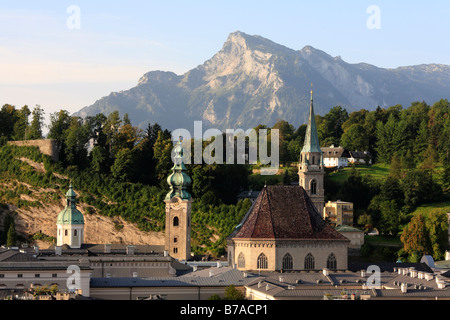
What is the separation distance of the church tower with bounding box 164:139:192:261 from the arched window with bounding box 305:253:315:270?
19.0 metres

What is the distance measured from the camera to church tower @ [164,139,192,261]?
120312 millimetres

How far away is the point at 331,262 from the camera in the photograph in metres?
104

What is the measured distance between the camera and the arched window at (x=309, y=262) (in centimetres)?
10388

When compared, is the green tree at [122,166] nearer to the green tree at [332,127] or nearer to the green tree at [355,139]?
the green tree at [355,139]

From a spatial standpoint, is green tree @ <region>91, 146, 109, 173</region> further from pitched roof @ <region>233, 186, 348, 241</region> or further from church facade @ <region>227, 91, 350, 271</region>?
church facade @ <region>227, 91, 350, 271</region>

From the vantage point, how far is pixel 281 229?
105 m

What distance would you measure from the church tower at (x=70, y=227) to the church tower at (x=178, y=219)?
374 inches

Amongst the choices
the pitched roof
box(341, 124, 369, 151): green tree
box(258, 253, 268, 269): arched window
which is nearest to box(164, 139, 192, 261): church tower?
the pitched roof

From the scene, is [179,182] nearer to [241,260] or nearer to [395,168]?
[241,260]

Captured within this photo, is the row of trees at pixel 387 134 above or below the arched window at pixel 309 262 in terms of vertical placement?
above

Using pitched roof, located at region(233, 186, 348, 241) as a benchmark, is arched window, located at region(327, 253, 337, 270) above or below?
below
